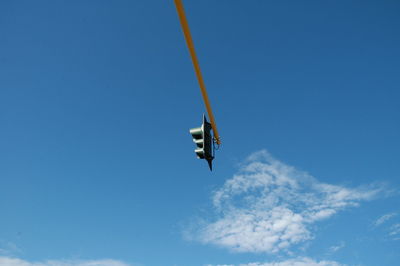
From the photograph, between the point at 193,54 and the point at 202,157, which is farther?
the point at 202,157

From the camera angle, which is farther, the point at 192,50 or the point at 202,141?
the point at 202,141

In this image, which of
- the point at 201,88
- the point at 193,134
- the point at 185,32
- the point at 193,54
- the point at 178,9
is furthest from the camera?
the point at 193,134

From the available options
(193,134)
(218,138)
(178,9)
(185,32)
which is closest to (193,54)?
(185,32)

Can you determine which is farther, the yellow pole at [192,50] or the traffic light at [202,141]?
the traffic light at [202,141]

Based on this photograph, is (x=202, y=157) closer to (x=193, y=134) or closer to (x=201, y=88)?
(x=193, y=134)

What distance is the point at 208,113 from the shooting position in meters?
6.58

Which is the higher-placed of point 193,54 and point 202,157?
point 193,54

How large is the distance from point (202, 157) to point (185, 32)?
2.62m

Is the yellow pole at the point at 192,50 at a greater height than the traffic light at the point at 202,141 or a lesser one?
greater

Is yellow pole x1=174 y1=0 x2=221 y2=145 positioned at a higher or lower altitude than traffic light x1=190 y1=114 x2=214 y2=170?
higher

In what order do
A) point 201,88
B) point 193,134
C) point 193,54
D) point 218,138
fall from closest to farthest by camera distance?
point 193,54
point 201,88
point 193,134
point 218,138

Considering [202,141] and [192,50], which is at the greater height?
[192,50]

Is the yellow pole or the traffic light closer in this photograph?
the yellow pole

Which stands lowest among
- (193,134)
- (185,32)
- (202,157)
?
(202,157)
